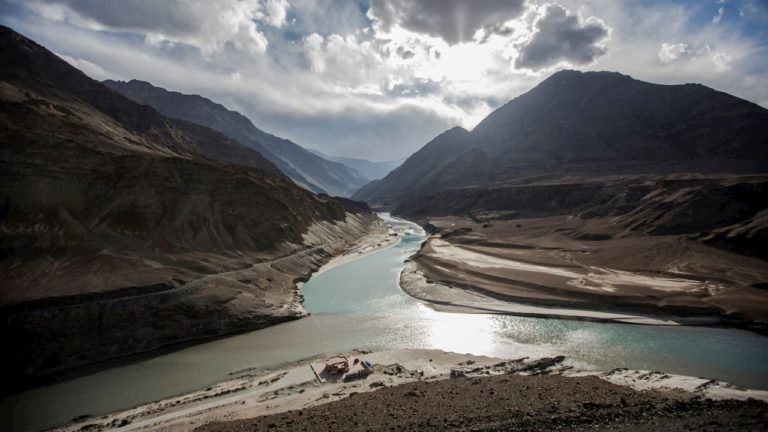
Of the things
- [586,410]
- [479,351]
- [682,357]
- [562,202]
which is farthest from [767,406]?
[562,202]

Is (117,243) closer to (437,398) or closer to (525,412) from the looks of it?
(437,398)

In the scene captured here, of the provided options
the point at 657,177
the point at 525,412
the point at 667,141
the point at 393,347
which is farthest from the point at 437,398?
the point at 667,141

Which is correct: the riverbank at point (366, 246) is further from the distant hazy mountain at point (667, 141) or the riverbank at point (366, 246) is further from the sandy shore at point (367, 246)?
the distant hazy mountain at point (667, 141)

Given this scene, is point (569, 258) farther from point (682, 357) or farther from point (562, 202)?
point (562, 202)

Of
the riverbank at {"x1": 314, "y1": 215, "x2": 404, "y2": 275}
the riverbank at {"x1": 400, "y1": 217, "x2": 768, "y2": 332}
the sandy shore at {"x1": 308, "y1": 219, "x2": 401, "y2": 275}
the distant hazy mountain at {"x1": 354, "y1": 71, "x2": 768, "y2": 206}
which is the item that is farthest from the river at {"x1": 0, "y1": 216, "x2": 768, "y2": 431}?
the distant hazy mountain at {"x1": 354, "y1": 71, "x2": 768, "y2": 206}

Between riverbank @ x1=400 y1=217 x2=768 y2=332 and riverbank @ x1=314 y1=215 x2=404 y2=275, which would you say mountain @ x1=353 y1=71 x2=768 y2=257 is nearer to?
riverbank @ x1=400 y1=217 x2=768 y2=332

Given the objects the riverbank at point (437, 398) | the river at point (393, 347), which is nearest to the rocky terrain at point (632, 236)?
the river at point (393, 347)
